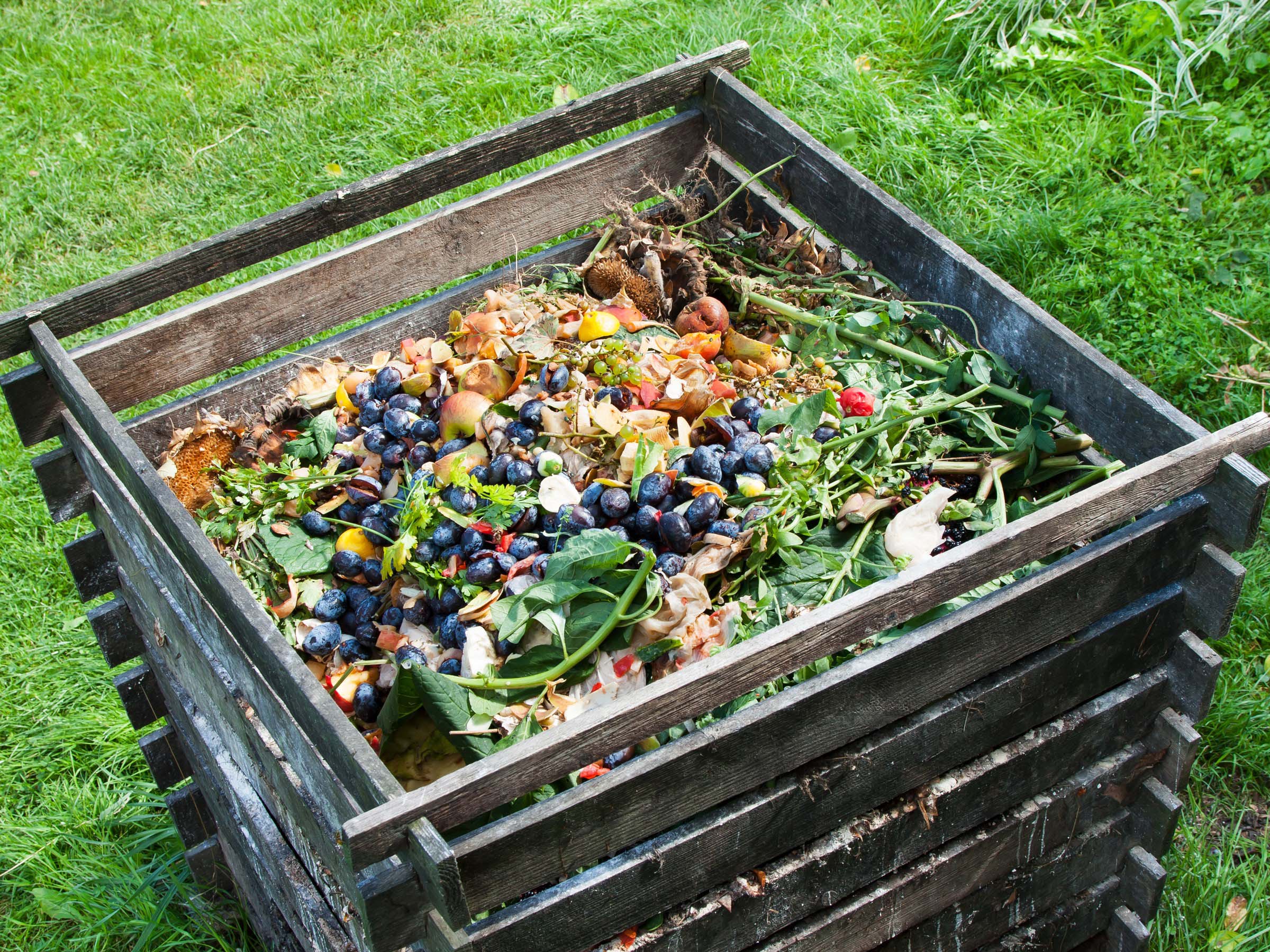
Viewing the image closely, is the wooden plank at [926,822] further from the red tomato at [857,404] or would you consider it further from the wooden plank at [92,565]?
the wooden plank at [92,565]

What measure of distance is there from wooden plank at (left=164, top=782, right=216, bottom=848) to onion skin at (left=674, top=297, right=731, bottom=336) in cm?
164

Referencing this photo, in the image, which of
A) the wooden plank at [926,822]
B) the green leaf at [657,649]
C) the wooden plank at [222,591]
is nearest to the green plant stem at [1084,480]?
the wooden plank at [926,822]

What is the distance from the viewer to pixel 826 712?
1888 mm

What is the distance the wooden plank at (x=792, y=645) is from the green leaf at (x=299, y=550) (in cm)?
93

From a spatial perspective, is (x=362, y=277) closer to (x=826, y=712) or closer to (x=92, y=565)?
(x=92, y=565)

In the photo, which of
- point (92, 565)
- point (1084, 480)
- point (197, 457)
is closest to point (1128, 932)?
point (1084, 480)


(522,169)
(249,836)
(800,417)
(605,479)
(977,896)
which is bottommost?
(249,836)

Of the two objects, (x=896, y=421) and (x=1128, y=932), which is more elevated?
(x=896, y=421)

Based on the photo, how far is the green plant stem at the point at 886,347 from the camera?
242cm

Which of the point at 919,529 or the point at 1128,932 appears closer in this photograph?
the point at 919,529

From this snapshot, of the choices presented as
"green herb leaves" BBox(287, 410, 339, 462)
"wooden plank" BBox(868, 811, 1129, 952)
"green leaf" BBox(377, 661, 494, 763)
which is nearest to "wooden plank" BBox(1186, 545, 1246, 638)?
"wooden plank" BBox(868, 811, 1129, 952)

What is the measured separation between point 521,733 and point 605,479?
1.95 feet

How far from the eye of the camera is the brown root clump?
105 inches

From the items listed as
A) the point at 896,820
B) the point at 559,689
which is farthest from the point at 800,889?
the point at 559,689
